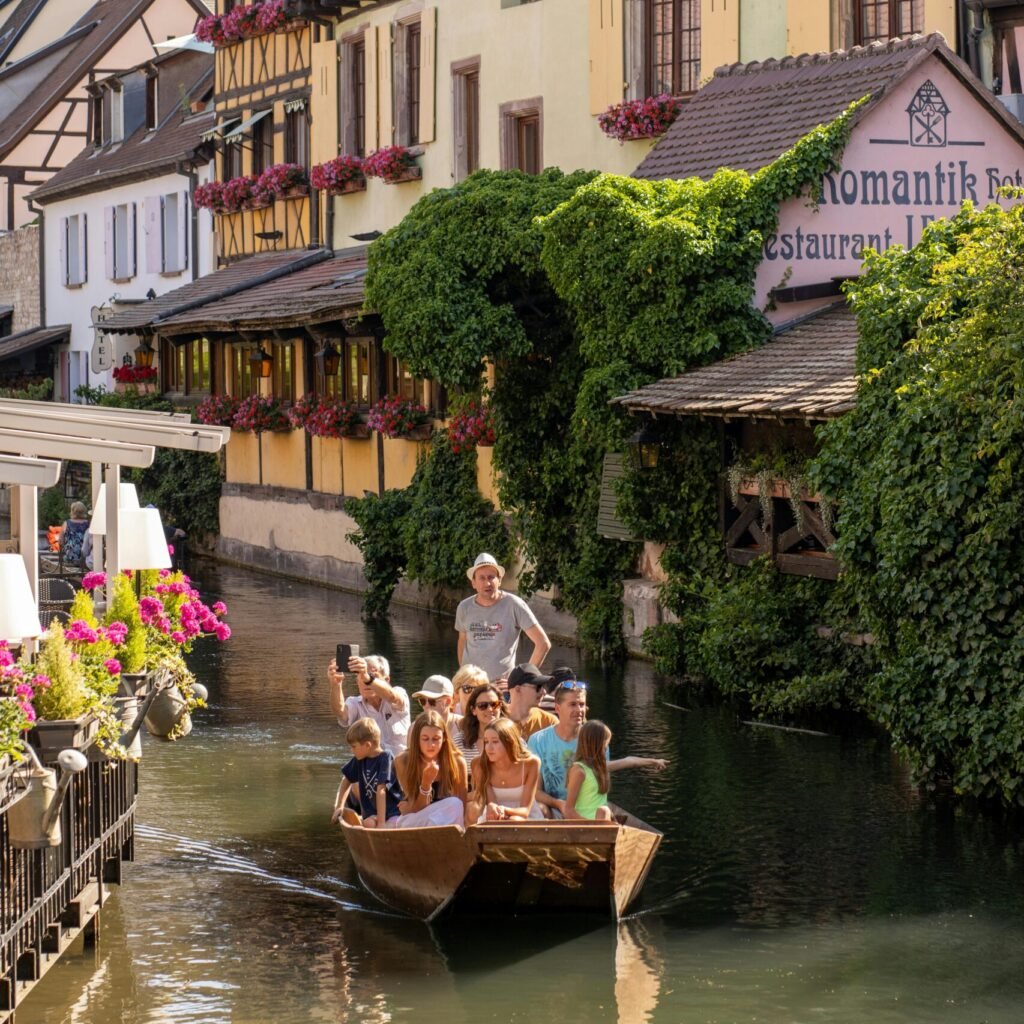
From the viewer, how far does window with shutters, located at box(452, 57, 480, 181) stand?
25.5 m

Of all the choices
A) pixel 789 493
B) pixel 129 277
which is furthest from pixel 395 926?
pixel 129 277

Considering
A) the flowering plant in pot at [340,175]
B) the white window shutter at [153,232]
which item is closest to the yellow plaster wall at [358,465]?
the flowering plant in pot at [340,175]

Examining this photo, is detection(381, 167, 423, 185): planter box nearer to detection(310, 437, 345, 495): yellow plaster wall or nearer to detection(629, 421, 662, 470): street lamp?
detection(310, 437, 345, 495): yellow plaster wall

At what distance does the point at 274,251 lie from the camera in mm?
31359

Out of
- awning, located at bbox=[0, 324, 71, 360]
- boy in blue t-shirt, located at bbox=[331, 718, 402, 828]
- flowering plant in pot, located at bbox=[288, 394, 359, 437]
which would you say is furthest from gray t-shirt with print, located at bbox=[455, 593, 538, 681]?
awning, located at bbox=[0, 324, 71, 360]

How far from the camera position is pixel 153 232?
37438mm

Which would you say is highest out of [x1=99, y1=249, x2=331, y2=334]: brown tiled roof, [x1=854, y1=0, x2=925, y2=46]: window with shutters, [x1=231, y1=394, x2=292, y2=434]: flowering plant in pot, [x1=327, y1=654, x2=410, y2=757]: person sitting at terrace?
[x1=854, y1=0, x2=925, y2=46]: window with shutters

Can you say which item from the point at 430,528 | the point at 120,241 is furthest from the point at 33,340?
the point at 430,528

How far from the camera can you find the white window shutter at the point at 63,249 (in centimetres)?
4253

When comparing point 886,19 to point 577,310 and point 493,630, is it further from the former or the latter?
point 493,630

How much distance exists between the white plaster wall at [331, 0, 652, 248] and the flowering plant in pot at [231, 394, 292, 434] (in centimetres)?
291

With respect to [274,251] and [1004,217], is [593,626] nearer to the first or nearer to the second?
[1004,217]

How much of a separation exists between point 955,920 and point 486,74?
16.2 m

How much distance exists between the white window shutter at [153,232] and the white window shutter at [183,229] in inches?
40.0
